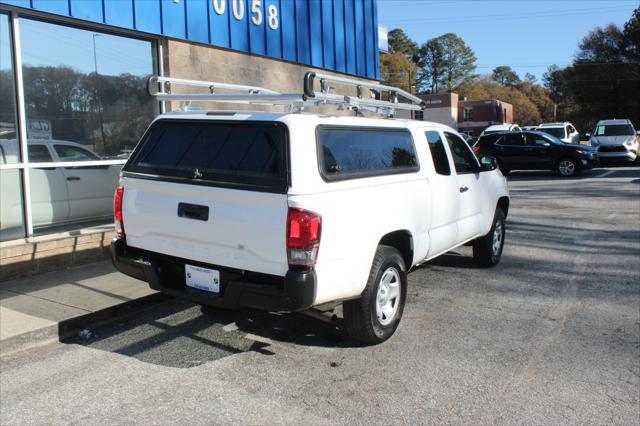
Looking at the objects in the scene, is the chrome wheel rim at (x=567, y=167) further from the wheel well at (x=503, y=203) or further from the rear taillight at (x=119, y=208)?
the rear taillight at (x=119, y=208)

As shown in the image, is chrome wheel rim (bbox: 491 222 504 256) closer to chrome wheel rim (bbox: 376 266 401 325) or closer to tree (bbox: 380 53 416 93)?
chrome wheel rim (bbox: 376 266 401 325)

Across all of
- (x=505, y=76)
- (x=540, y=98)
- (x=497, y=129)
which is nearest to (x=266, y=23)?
(x=497, y=129)

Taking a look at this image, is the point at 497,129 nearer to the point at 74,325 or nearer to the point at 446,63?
the point at 74,325

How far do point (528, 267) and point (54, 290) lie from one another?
574 cm

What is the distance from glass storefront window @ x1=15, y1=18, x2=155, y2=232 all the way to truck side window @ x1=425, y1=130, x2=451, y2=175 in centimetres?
466

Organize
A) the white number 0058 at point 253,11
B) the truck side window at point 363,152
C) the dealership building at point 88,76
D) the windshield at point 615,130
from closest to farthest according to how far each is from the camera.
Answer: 1. the truck side window at point 363,152
2. the dealership building at point 88,76
3. the white number 0058 at point 253,11
4. the windshield at point 615,130

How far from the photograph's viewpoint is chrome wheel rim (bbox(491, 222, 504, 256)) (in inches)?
292

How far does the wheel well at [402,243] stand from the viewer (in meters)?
4.91

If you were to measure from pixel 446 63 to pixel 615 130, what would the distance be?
124448mm

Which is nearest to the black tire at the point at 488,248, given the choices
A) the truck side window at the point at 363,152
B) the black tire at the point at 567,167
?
the truck side window at the point at 363,152

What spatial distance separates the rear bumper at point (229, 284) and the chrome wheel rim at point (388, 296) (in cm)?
98

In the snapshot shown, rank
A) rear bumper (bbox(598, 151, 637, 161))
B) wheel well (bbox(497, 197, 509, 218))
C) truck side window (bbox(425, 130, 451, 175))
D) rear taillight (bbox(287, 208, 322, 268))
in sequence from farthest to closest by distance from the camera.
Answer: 1. rear bumper (bbox(598, 151, 637, 161))
2. wheel well (bbox(497, 197, 509, 218))
3. truck side window (bbox(425, 130, 451, 175))
4. rear taillight (bbox(287, 208, 322, 268))

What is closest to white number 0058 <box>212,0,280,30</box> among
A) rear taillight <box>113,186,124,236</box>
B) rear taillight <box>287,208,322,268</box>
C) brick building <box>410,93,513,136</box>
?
rear taillight <box>113,186,124,236</box>

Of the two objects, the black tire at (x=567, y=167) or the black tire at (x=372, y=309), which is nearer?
the black tire at (x=372, y=309)
